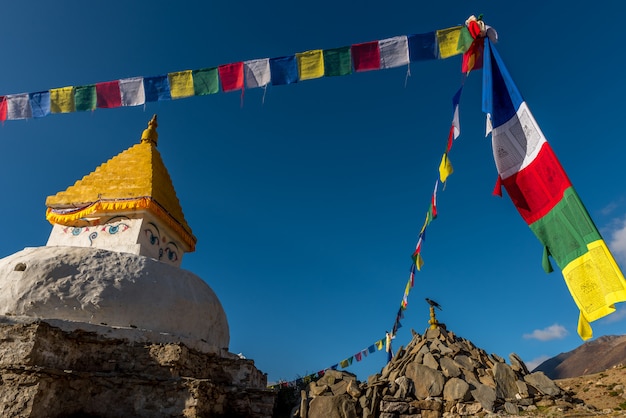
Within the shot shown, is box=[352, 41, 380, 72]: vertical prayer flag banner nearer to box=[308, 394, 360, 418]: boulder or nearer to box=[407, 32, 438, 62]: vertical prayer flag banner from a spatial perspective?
box=[407, 32, 438, 62]: vertical prayer flag banner

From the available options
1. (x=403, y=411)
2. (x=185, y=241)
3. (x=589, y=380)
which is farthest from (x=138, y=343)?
(x=589, y=380)

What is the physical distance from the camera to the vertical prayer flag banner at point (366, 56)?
6.02 metres

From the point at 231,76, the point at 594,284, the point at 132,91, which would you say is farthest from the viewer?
the point at 132,91

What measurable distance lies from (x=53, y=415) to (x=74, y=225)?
4388 mm

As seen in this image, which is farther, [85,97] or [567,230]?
[85,97]

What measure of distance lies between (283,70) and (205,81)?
1434 mm

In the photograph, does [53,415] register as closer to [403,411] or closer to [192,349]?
[192,349]

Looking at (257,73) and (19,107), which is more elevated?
(19,107)

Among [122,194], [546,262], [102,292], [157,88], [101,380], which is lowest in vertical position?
[101,380]

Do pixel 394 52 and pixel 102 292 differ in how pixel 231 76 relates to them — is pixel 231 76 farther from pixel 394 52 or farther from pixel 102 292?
pixel 102 292

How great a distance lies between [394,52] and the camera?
5.90 m

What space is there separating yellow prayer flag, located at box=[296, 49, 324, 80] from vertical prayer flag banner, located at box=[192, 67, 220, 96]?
149 centimetres

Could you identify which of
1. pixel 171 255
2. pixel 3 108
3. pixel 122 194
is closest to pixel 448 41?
pixel 122 194

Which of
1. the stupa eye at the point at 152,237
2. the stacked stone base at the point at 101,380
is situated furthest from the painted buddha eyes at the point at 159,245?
the stacked stone base at the point at 101,380
